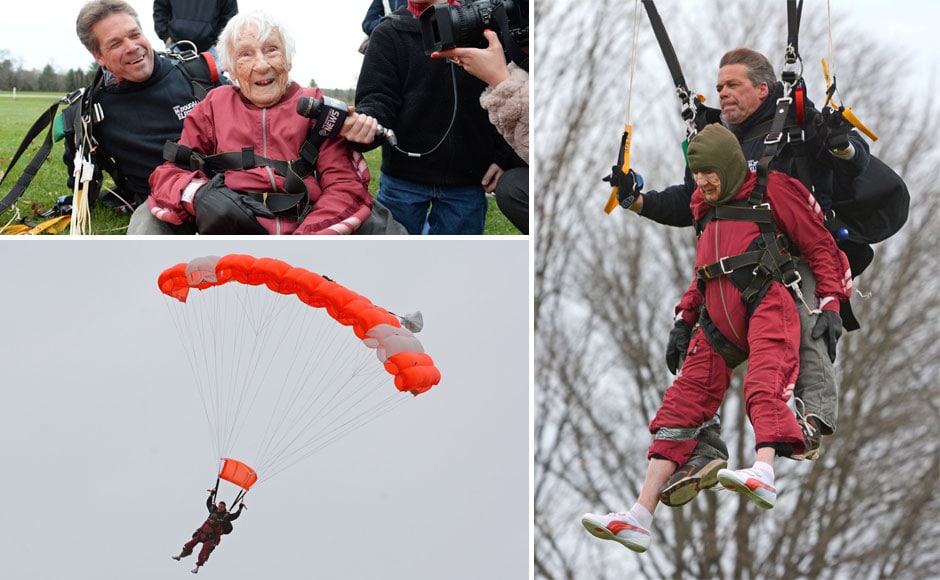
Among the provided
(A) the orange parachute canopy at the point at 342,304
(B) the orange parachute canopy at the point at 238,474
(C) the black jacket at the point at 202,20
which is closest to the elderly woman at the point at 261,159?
(C) the black jacket at the point at 202,20

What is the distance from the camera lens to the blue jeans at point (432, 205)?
577 cm

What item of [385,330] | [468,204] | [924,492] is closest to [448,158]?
[468,204]

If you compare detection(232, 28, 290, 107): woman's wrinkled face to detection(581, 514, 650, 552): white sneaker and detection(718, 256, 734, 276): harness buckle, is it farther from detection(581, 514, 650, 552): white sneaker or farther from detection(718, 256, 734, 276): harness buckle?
detection(581, 514, 650, 552): white sneaker

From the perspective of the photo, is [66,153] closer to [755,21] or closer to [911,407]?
[755,21]

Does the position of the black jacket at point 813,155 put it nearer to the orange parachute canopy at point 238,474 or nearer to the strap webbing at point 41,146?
the strap webbing at point 41,146

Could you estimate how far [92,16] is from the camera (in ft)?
18.7

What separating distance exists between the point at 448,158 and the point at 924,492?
551 cm

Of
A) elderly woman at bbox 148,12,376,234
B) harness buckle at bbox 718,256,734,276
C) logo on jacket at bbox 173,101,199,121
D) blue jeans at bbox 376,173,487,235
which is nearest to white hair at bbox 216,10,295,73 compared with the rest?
elderly woman at bbox 148,12,376,234

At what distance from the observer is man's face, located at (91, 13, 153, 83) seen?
572 cm

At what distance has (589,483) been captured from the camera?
9.48m

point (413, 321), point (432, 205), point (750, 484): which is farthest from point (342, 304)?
point (750, 484)

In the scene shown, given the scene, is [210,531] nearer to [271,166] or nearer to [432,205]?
[432,205]

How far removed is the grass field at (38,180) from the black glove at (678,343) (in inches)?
40.0

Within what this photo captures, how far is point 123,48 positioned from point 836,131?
119 inches
